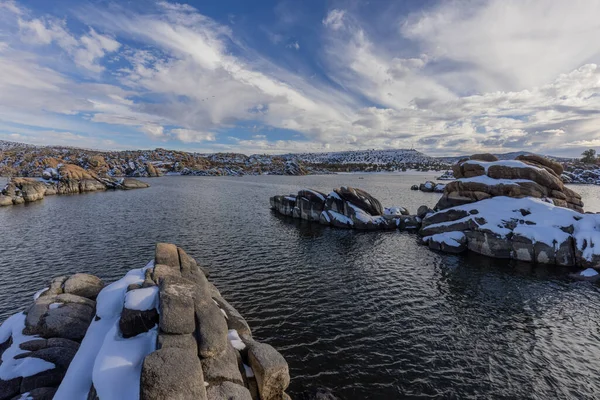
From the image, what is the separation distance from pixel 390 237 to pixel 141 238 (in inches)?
1458

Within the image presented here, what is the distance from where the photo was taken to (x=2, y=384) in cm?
1125

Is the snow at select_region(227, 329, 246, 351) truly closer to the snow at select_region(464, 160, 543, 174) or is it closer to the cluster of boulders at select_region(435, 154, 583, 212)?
the cluster of boulders at select_region(435, 154, 583, 212)

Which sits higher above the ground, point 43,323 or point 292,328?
point 43,323

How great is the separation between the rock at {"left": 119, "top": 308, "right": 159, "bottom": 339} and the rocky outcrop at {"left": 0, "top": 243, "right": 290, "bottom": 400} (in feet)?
0.12

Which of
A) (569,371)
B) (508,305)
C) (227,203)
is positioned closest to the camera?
(569,371)

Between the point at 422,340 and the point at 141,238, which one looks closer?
the point at 422,340

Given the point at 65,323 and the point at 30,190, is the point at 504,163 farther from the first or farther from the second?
the point at 30,190

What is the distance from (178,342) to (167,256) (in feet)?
36.8

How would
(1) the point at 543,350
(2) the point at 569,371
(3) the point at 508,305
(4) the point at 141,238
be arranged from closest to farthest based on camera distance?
1. (2) the point at 569,371
2. (1) the point at 543,350
3. (3) the point at 508,305
4. (4) the point at 141,238

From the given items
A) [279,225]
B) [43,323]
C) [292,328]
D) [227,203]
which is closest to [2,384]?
[43,323]

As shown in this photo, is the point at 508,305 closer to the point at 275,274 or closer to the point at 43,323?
the point at 275,274

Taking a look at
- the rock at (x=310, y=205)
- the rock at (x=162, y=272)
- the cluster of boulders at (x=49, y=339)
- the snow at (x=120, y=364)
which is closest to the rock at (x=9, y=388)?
the cluster of boulders at (x=49, y=339)

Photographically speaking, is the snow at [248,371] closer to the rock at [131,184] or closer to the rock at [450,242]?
the rock at [450,242]

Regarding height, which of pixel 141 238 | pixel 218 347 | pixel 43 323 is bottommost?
pixel 141 238
